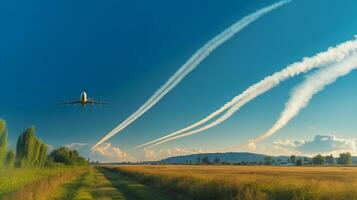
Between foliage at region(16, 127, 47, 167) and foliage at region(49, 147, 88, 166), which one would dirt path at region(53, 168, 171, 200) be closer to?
foliage at region(16, 127, 47, 167)

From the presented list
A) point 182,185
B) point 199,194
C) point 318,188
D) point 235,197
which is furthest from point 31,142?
point 318,188

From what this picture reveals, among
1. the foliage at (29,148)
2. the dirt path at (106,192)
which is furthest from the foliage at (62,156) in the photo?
the dirt path at (106,192)

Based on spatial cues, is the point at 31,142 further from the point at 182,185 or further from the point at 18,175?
the point at 182,185

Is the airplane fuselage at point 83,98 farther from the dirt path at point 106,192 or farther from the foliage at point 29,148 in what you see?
the foliage at point 29,148

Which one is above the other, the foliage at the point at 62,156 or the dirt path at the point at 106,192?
the foliage at the point at 62,156

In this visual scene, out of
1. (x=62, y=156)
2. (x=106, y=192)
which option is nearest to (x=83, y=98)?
(x=106, y=192)

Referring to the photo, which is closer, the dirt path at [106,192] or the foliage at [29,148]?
the dirt path at [106,192]

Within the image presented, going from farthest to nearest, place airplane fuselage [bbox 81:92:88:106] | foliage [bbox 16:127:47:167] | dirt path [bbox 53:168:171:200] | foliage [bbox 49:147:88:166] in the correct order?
foliage [bbox 49:147:88:166] → foliage [bbox 16:127:47:167] → airplane fuselage [bbox 81:92:88:106] → dirt path [bbox 53:168:171:200]

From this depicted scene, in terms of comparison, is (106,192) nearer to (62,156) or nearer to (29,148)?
(29,148)

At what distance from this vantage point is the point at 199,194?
106 ft

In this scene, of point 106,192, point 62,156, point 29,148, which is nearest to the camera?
point 106,192

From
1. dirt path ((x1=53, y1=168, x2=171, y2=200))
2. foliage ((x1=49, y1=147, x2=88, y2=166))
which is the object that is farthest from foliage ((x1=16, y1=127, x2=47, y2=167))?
foliage ((x1=49, y1=147, x2=88, y2=166))

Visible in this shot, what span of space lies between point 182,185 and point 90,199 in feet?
32.6

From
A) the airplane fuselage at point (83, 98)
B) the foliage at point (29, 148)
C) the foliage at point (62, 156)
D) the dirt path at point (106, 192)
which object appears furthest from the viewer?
the foliage at point (62, 156)
